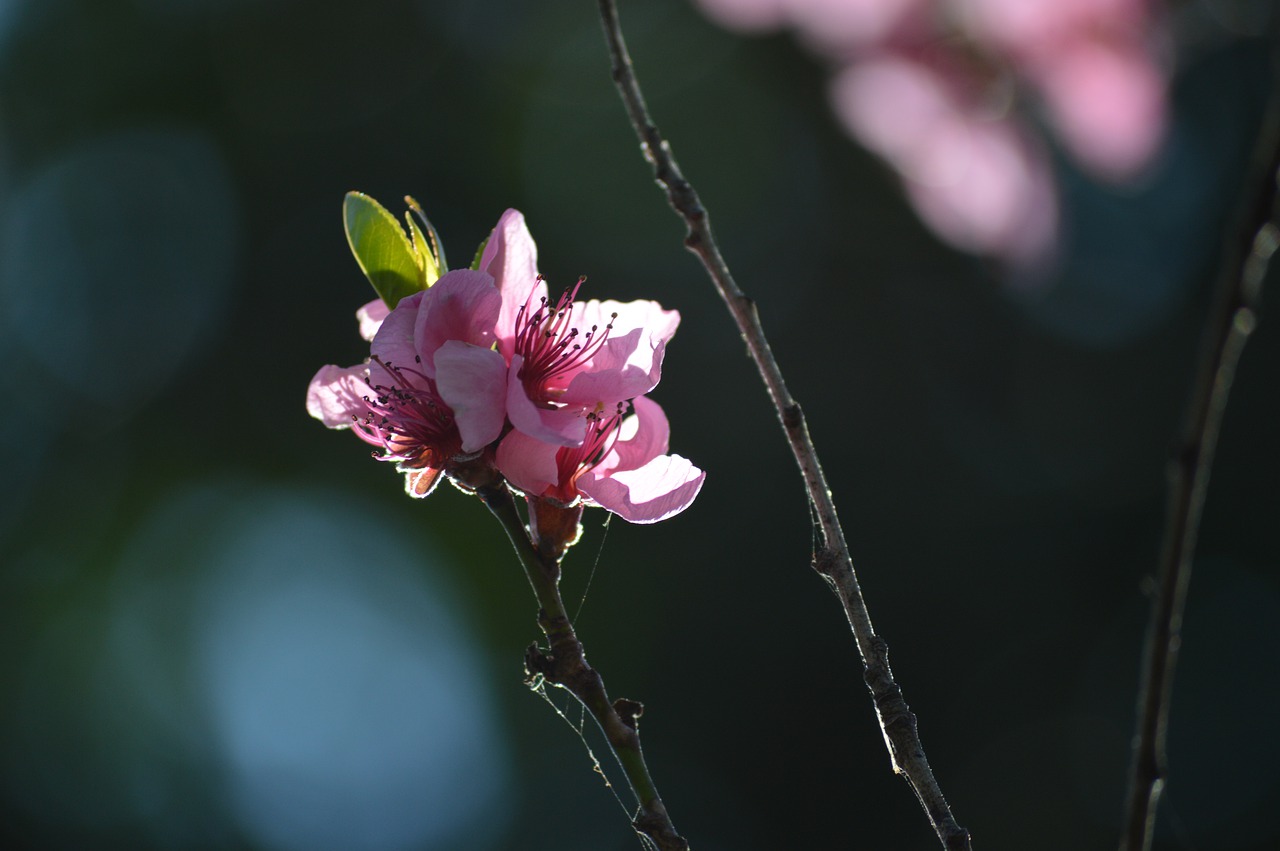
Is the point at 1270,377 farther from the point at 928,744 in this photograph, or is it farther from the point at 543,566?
the point at 543,566

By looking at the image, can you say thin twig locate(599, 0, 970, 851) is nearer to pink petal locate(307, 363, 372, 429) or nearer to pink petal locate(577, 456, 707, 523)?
pink petal locate(577, 456, 707, 523)

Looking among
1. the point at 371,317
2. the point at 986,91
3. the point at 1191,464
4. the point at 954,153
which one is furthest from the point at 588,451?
the point at 986,91

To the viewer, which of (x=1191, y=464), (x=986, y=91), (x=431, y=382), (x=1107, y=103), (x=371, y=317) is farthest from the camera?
(x=986, y=91)

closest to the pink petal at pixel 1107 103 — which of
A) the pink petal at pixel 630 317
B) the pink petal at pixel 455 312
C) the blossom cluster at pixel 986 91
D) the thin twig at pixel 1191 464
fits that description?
the blossom cluster at pixel 986 91

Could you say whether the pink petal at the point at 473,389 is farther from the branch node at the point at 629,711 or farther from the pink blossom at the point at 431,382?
the branch node at the point at 629,711

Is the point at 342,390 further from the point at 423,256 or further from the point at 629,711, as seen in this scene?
the point at 629,711

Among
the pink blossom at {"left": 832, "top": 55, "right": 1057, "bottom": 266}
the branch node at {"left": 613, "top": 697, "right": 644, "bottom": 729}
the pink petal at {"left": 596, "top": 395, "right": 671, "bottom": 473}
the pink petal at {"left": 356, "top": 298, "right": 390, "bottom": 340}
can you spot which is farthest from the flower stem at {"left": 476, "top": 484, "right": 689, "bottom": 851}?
the pink blossom at {"left": 832, "top": 55, "right": 1057, "bottom": 266}
